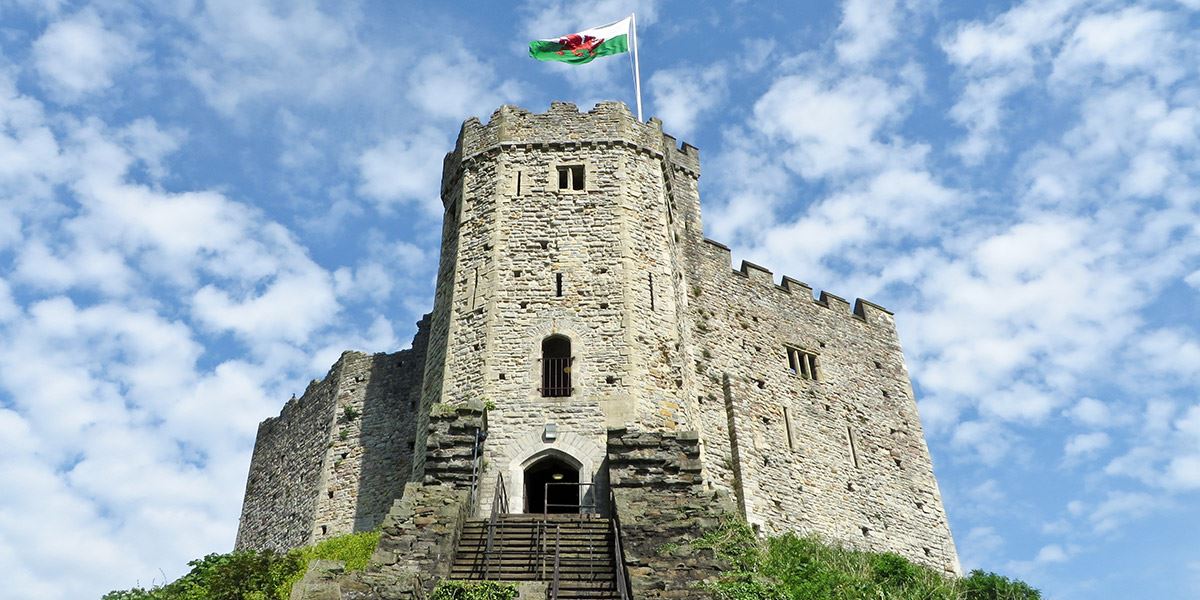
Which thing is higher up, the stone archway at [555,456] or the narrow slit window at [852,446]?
the narrow slit window at [852,446]

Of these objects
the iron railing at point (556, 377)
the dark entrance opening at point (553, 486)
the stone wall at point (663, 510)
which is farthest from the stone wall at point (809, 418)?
the stone wall at point (663, 510)

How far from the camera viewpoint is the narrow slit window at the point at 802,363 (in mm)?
27077

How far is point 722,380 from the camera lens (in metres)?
25.0

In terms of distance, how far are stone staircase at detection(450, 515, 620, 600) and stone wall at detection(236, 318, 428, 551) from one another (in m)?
8.19

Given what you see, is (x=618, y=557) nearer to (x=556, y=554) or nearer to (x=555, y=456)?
(x=556, y=554)

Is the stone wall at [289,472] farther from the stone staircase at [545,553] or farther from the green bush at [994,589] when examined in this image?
the green bush at [994,589]

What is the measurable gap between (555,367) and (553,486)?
7.37ft

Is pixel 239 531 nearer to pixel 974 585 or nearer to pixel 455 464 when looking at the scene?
pixel 455 464

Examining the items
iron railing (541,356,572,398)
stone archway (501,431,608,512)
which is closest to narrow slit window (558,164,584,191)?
iron railing (541,356,572,398)

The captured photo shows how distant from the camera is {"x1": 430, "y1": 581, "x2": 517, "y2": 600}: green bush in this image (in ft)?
42.5

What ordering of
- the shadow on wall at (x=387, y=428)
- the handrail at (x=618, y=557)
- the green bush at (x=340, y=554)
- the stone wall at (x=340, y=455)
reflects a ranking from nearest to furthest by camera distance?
the handrail at (x=618, y=557), the green bush at (x=340, y=554), the shadow on wall at (x=387, y=428), the stone wall at (x=340, y=455)

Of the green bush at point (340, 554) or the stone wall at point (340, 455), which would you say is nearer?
the green bush at point (340, 554)

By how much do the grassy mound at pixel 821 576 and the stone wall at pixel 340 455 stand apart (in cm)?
928

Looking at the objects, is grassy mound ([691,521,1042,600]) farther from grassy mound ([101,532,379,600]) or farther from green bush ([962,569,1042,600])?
grassy mound ([101,532,379,600])
